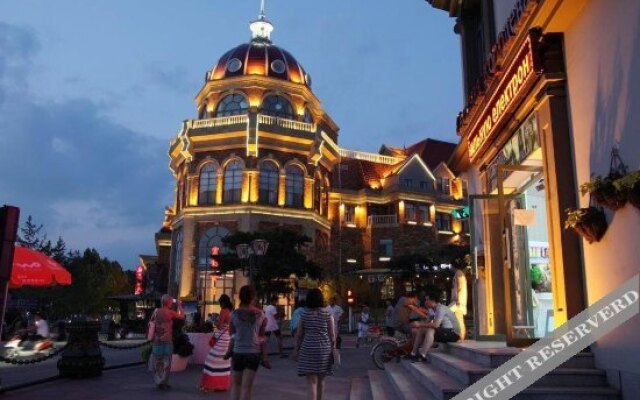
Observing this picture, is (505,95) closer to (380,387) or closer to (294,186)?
(380,387)

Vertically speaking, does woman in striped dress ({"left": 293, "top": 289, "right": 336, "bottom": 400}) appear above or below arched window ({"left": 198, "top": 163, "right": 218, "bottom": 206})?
below

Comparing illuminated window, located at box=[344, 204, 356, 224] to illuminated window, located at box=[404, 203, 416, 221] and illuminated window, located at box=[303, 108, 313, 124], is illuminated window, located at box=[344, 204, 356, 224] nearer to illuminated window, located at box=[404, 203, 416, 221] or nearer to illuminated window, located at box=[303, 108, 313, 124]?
illuminated window, located at box=[404, 203, 416, 221]

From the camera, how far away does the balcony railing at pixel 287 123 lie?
3791 cm

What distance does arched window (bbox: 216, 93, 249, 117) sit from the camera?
39984 millimetres

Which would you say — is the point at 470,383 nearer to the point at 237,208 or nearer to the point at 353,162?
the point at 237,208

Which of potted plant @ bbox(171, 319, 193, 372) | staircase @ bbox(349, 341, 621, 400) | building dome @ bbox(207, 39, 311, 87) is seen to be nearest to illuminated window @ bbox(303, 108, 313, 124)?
building dome @ bbox(207, 39, 311, 87)

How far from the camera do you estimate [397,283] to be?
1535 inches

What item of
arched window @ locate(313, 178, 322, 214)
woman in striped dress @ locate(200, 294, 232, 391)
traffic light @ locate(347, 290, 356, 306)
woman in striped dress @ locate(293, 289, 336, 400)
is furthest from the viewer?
arched window @ locate(313, 178, 322, 214)

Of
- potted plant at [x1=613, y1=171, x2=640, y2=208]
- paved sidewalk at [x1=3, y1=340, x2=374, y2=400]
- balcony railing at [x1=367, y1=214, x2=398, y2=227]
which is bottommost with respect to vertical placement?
paved sidewalk at [x1=3, y1=340, x2=374, y2=400]

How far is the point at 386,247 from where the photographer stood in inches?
1699

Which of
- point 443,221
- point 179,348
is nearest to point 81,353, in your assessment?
point 179,348

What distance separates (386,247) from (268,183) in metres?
11.3

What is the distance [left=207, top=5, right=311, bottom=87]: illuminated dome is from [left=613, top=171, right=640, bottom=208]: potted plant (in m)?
36.9

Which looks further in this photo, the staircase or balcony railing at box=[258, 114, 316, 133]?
balcony railing at box=[258, 114, 316, 133]
